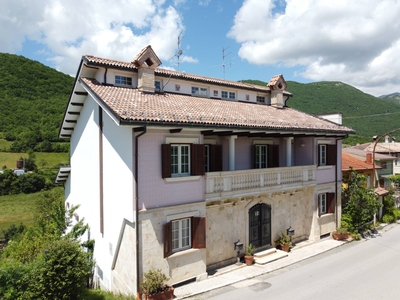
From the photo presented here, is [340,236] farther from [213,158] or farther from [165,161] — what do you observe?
[165,161]

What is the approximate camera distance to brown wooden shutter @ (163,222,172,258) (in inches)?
482

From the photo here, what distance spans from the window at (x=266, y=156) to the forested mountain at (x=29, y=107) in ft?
Result: 175

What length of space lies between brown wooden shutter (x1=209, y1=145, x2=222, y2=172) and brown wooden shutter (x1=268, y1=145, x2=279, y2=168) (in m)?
4.24

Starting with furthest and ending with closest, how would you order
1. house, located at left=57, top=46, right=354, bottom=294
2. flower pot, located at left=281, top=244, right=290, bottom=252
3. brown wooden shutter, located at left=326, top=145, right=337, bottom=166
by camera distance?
brown wooden shutter, located at left=326, top=145, right=337, bottom=166
flower pot, located at left=281, top=244, right=290, bottom=252
house, located at left=57, top=46, right=354, bottom=294

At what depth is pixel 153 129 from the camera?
12109 mm

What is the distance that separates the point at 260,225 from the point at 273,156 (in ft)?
14.2

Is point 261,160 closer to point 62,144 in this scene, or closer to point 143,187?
point 143,187

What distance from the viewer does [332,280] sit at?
13664 mm

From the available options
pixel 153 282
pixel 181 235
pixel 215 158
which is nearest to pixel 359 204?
pixel 215 158

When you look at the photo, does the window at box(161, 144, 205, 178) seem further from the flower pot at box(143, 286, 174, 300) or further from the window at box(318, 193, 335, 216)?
the window at box(318, 193, 335, 216)

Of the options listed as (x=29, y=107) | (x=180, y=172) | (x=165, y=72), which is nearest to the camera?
(x=180, y=172)

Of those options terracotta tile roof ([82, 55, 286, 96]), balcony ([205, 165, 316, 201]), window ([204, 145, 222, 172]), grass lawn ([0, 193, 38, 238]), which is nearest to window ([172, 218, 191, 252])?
balcony ([205, 165, 316, 201])

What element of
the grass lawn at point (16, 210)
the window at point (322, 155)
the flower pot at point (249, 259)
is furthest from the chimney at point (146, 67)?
the grass lawn at point (16, 210)

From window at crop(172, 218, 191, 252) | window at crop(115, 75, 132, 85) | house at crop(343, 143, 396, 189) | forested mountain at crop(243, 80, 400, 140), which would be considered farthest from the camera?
forested mountain at crop(243, 80, 400, 140)
